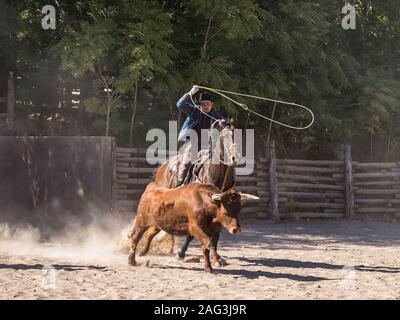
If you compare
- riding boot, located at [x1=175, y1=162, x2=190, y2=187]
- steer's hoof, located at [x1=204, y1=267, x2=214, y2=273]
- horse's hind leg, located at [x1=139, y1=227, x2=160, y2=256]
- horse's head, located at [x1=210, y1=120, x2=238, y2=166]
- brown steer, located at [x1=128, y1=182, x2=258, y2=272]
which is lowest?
steer's hoof, located at [x1=204, y1=267, x2=214, y2=273]

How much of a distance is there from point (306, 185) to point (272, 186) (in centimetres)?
120

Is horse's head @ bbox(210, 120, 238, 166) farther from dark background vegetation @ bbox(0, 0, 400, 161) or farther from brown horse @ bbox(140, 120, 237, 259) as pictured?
dark background vegetation @ bbox(0, 0, 400, 161)

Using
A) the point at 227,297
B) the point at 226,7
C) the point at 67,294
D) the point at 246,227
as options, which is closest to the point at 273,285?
the point at 227,297

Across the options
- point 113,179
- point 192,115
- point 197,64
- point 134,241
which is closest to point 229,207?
point 134,241

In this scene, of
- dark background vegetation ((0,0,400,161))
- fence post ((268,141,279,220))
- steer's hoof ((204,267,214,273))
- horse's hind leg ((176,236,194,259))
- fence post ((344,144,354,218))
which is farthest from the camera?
fence post ((344,144,354,218))

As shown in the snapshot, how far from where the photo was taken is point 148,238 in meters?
10.3

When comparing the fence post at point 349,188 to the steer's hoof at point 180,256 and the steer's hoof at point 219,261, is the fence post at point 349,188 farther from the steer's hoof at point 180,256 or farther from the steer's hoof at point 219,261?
the steer's hoof at point 219,261

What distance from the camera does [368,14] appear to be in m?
21.3

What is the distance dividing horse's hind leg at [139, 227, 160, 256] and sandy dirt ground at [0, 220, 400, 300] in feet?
0.50

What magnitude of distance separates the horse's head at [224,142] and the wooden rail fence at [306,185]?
23.2ft

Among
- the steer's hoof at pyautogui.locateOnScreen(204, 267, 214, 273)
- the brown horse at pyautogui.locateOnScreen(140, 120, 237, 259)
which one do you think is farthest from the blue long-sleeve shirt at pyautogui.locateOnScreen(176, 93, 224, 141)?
the steer's hoof at pyautogui.locateOnScreen(204, 267, 214, 273)

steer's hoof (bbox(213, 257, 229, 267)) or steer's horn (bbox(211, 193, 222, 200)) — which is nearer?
steer's horn (bbox(211, 193, 222, 200))

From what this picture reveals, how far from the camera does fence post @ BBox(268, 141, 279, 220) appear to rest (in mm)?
18438

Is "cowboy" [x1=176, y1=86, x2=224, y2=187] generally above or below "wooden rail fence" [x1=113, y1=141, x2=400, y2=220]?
above
